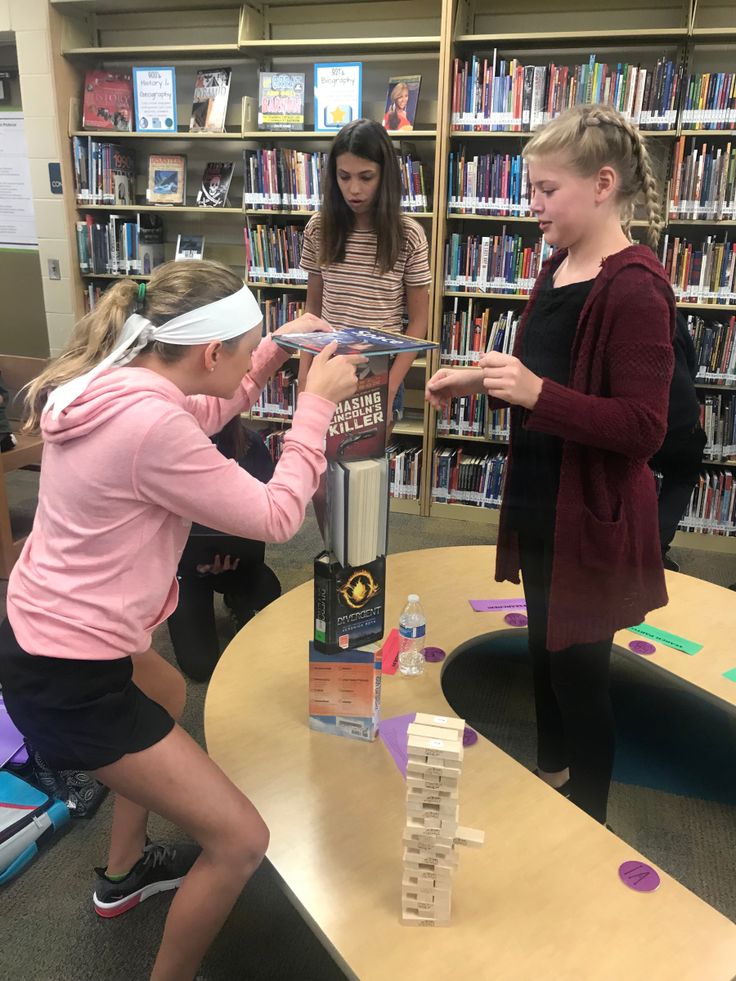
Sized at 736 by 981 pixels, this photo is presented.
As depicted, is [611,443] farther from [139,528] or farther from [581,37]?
[581,37]

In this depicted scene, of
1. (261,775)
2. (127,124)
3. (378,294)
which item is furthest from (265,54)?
(261,775)

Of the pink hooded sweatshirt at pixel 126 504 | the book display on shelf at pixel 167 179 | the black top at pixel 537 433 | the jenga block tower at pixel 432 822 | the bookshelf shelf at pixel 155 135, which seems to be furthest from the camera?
the book display on shelf at pixel 167 179

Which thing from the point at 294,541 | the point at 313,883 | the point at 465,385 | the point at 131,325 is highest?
the point at 131,325

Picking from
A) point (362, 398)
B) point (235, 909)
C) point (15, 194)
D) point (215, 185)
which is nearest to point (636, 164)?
point (362, 398)

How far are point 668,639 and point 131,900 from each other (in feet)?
4.37

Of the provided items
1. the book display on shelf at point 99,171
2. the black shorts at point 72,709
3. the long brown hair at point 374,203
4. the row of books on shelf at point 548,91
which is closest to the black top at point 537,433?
the black shorts at point 72,709

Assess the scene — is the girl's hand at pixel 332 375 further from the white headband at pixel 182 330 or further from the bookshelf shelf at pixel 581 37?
Answer: the bookshelf shelf at pixel 581 37

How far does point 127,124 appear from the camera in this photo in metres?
3.82

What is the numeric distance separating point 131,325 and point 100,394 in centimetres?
15

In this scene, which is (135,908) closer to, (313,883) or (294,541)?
(313,883)

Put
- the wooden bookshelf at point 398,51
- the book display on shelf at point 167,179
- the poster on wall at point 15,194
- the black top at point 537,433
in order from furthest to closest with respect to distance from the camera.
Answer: the poster on wall at point 15,194, the book display on shelf at point 167,179, the wooden bookshelf at point 398,51, the black top at point 537,433

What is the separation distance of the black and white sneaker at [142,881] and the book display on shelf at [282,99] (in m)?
3.17

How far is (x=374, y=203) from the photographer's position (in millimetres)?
2523

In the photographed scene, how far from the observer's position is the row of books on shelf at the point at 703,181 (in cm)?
310
